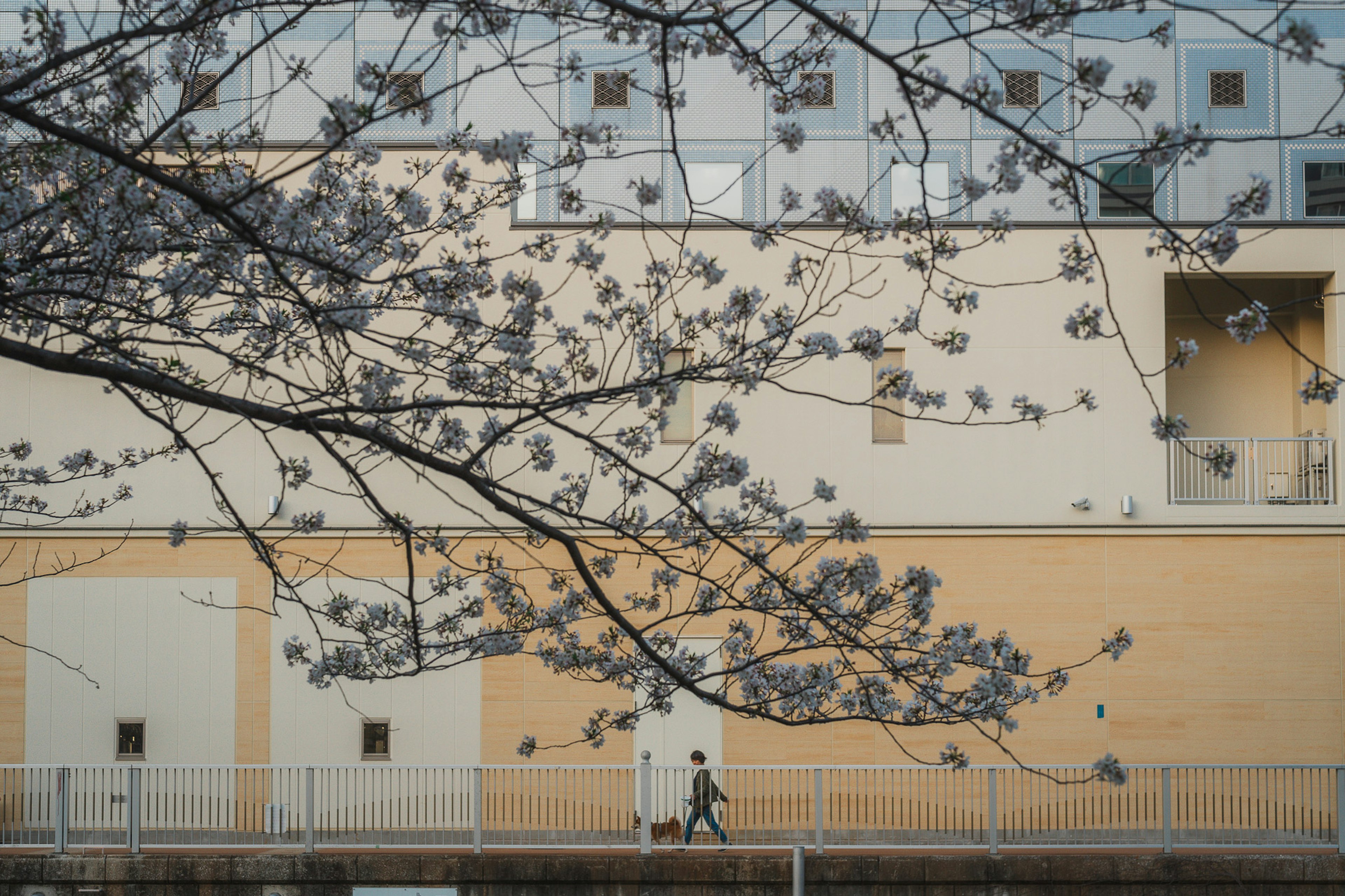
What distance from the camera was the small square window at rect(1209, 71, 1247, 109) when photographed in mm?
14438

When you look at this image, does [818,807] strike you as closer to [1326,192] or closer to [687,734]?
[687,734]

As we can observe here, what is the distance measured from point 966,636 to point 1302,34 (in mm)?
3008

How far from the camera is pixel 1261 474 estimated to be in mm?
15375

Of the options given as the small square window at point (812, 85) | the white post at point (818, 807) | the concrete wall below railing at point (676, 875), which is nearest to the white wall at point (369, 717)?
the concrete wall below railing at point (676, 875)

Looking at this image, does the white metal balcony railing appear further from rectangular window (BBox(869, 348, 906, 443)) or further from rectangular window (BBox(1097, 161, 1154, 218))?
rectangular window (BBox(869, 348, 906, 443))

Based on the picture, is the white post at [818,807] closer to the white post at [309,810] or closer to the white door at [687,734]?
the white door at [687,734]

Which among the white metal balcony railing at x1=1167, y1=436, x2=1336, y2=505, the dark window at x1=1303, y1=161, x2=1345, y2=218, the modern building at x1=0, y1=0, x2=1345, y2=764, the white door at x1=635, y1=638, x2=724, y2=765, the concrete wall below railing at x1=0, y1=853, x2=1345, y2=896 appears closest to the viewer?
the concrete wall below railing at x1=0, y1=853, x2=1345, y2=896

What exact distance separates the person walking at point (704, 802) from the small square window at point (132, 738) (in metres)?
7.06

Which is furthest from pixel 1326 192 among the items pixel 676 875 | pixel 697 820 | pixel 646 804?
pixel 676 875

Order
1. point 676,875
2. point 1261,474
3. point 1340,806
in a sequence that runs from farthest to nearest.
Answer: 1. point 1261,474
2. point 1340,806
3. point 676,875

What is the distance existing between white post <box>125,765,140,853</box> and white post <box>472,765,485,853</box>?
3.19 metres

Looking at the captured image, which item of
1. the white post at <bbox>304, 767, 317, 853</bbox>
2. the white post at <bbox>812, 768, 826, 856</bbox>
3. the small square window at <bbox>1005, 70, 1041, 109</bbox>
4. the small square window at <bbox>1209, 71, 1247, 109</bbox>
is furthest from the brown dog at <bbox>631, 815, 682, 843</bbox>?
the small square window at <bbox>1209, 71, 1247, 109</bbox>

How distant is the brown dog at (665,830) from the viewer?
448 inches

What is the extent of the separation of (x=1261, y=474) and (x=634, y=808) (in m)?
9.38
